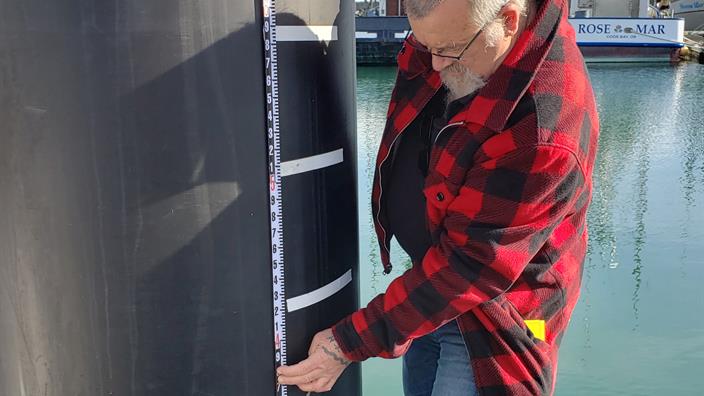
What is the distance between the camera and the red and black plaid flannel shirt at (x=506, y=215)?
1100mm

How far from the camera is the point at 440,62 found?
1184 millimetres

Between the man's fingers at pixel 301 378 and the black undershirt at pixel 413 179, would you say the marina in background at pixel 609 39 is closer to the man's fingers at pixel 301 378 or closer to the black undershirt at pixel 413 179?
the black undershirt at pixel 413 179

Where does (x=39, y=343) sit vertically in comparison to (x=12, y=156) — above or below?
below

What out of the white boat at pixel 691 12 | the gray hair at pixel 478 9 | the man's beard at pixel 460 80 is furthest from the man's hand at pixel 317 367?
the white boat at pixel 691 12

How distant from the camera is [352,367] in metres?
1.51

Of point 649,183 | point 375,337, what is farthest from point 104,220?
point 649,183

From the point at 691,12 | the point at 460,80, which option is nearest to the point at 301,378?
the point at 460,80

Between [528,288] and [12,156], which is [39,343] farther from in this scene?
[528,288]

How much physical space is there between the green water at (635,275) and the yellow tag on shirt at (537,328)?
151 centimetres

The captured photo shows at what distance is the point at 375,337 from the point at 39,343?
56cm

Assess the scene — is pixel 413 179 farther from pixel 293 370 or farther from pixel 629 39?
pixel 629 39

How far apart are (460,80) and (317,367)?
0.57 m

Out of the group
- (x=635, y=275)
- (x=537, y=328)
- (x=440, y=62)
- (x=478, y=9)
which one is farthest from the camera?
(x=635, y=275)

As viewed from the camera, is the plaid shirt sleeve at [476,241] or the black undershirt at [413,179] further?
the black undershirt at [413,179]
